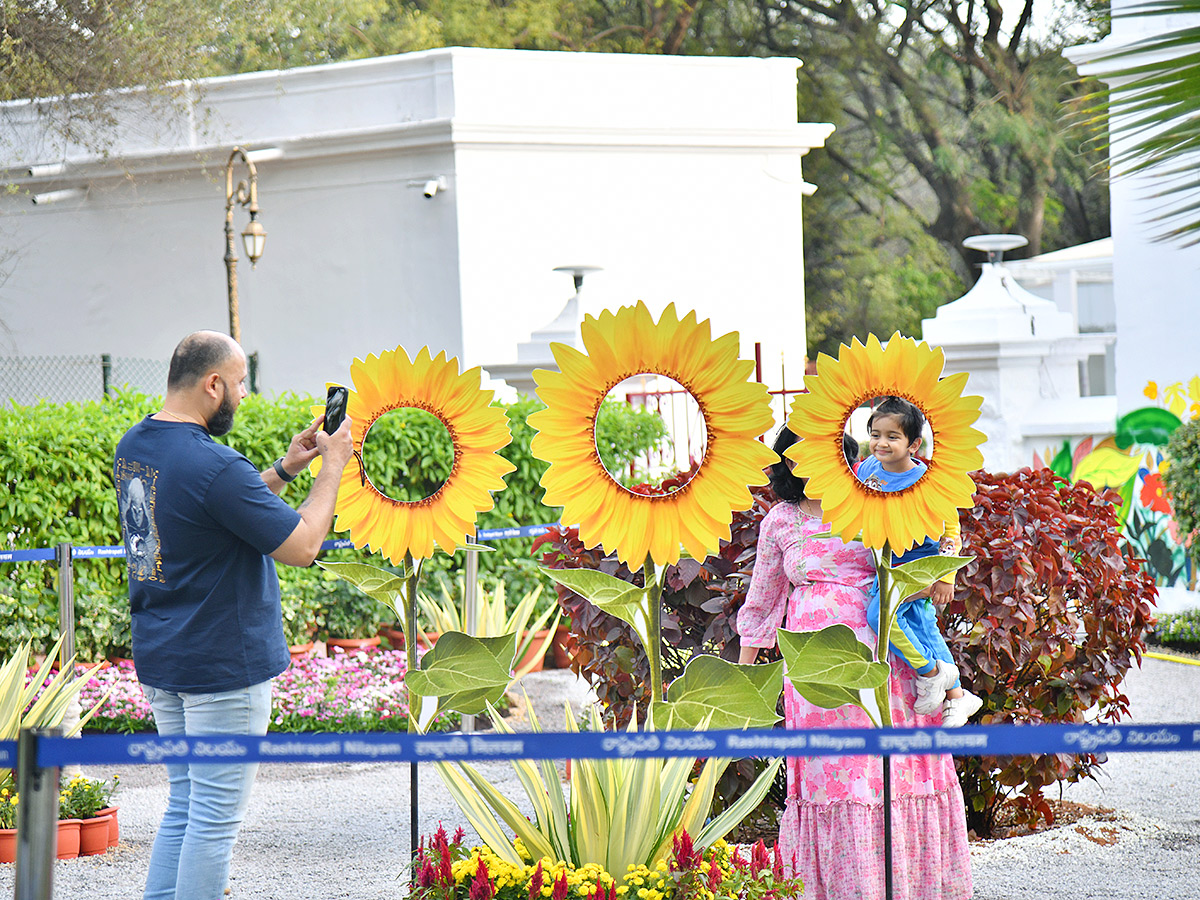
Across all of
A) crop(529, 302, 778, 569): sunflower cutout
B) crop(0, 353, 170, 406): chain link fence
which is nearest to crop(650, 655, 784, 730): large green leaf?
crop(529, 302, 778, 569): sunflower cutout

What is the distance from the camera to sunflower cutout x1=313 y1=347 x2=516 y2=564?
9.74ft

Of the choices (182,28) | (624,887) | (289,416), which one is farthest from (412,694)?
(182,28)

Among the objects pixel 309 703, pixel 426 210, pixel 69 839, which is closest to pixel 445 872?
pixel 69 839

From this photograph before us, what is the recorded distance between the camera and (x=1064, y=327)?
10344 mm

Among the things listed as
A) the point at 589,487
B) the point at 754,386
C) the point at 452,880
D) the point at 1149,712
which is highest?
the point at 754,386

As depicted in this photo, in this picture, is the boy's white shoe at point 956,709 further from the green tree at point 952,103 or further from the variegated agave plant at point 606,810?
the green tree at point 952,103

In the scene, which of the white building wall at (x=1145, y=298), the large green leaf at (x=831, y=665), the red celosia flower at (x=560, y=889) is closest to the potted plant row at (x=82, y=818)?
the red celosia flower at (x=560, y=889)

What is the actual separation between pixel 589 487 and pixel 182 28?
42.6 ft

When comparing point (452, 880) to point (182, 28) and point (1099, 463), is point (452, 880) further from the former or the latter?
point (182, 28)

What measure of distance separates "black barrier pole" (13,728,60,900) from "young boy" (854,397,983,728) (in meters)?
1.68

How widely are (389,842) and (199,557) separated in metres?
2.23

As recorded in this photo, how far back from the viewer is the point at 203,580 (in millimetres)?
3133

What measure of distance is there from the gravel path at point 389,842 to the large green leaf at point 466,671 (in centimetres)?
162

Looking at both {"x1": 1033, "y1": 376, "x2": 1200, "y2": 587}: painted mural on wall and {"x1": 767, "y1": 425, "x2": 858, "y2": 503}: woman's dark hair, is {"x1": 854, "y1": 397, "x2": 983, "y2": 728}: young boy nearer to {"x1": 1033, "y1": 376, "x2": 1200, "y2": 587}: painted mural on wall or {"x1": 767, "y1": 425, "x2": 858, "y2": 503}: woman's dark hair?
{"x1": 767, "y1": 425, "x2": 858, "y2": 503}: woman's dark hair
